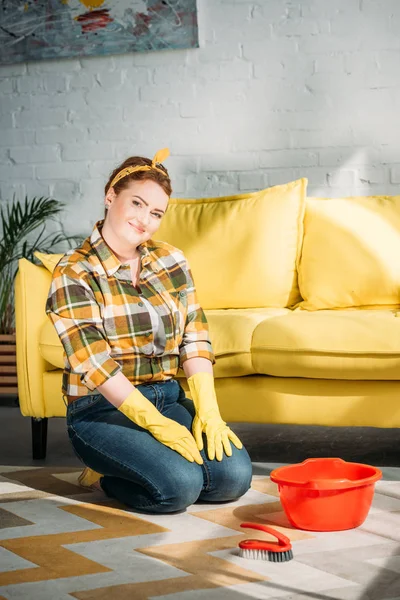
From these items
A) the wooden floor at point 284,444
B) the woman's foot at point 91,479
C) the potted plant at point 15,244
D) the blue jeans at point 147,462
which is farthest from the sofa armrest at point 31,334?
the potted plant at point 15,244

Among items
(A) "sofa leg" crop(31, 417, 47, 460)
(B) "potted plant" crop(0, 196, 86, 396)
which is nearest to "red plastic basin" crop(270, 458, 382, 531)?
(A) "sofa leg" crop(31, 417, 47, 460)

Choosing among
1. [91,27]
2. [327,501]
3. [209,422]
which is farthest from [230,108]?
[327,501]

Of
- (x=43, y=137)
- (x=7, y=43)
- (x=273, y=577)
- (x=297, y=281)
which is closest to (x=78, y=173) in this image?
(x=43, y=137)

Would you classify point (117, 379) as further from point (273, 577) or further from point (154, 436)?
point (273, 577)

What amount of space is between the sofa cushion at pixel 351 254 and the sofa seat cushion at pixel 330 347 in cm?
38

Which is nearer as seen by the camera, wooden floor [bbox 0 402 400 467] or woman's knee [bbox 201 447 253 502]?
woman's knee [bbox 201 447 253 502]

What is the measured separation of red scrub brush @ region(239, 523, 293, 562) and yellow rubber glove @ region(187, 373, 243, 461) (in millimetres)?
421

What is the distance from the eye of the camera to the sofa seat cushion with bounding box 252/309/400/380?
2.34 m

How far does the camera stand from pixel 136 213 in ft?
7.07

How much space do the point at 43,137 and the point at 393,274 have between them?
1872 mm

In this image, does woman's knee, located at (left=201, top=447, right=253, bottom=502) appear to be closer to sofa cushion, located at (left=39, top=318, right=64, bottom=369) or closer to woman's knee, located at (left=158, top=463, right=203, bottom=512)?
woman's knee, located at (left=158, top=463, right=203, bottom=512)

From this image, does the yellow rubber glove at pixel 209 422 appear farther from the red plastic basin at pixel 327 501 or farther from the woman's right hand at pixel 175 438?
the red plastic basin at pixel 327 501

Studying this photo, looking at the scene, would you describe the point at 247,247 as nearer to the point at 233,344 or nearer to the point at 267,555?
the point at 233,344

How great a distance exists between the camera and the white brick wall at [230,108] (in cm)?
357
